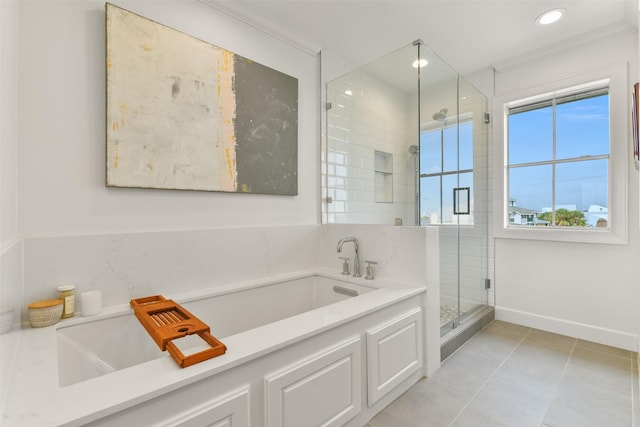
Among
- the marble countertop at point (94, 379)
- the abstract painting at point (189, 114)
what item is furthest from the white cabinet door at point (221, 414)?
the abstract painting at point (189, 114)

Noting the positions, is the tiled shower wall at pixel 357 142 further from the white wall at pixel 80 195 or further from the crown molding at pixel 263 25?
the white wall at pixel 80 195

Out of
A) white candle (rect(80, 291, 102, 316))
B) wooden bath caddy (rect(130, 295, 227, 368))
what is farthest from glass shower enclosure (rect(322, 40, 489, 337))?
white candle (rect(80, 291, 102, 316))

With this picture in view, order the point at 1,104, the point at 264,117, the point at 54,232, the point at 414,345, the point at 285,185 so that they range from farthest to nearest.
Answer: the point at 285,185, the point at 264,117, the point at 414,345, the point at 54,232, the point at 1,104

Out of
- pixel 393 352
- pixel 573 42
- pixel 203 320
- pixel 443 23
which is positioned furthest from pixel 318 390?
pixel 573 42

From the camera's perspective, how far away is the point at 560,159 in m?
2.66

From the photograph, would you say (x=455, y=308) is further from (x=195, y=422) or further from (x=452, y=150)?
(x=195, y=422)

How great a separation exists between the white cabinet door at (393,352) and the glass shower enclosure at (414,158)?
2.06 ft

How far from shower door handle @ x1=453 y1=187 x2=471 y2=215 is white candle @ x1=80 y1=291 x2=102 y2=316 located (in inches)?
107

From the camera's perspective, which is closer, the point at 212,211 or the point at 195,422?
the point at 195,422

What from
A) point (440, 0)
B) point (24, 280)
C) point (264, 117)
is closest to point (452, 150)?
point (440, 0)

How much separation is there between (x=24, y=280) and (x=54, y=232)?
0.25m

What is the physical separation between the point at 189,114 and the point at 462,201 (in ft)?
8.08

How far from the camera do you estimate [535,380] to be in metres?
1.87

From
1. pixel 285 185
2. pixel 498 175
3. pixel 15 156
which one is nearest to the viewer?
pixel 15 156
